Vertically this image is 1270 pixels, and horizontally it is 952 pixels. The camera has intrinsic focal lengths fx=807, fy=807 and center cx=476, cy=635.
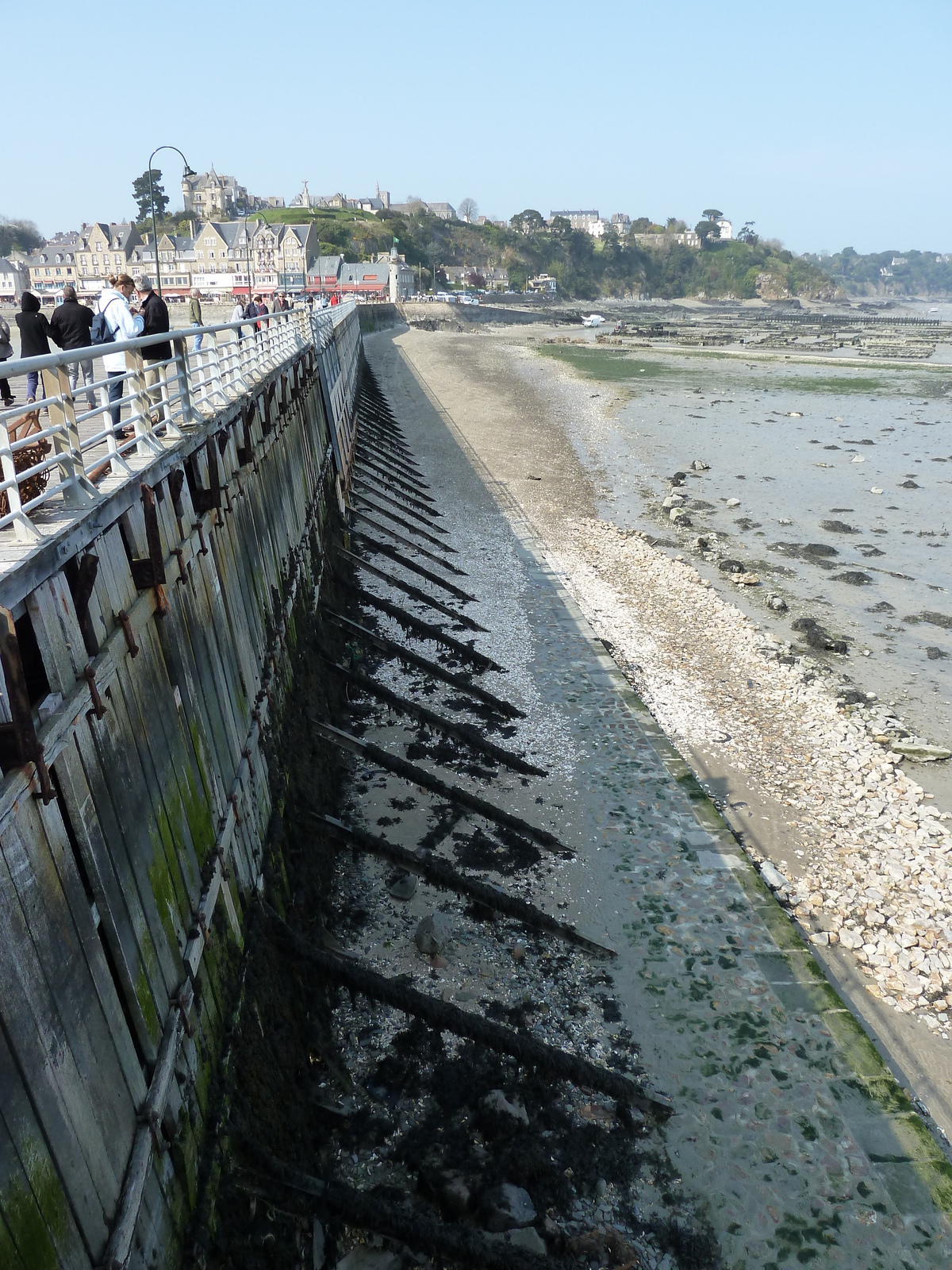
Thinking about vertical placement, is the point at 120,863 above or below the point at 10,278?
below

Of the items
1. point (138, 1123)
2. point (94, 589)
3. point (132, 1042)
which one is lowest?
point (138, 1123)

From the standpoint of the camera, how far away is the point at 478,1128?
24.1ft

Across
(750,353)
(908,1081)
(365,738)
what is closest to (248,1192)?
(908,1081)

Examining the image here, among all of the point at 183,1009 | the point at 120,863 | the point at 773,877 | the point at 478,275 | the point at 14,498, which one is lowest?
the point at 773,877

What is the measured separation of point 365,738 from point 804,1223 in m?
8.48

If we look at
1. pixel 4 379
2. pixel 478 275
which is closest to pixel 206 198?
pixel 478 275

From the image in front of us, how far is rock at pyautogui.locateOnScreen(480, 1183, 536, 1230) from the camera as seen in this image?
6566mm

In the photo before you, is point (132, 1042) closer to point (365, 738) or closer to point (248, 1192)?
point (248, 1192)

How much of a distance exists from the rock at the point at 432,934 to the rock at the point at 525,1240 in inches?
118

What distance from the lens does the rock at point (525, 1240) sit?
6.36m

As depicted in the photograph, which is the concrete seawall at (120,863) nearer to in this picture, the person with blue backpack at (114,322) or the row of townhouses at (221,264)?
the person with blue backpack at (114,322)

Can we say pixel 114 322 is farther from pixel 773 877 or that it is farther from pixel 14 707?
pixel 773 877

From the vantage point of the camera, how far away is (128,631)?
5.58 m

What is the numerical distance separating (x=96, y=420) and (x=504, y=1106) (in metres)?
10.0
